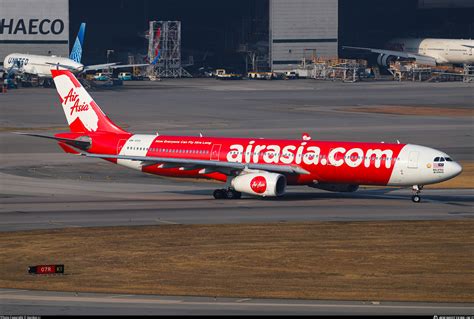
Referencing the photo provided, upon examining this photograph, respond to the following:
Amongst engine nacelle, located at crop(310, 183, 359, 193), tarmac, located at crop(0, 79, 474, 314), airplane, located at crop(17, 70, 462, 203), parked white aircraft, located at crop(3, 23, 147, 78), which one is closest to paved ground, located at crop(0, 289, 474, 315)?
tarmac, located at crop(0, 79, 474, 314)

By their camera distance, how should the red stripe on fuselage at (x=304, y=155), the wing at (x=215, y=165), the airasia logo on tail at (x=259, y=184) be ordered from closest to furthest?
the red stripe on fuselage at (x=304, y=155) → the airasia logo on tail at (x=259, y=184) → the wing at (x=215, y=165)

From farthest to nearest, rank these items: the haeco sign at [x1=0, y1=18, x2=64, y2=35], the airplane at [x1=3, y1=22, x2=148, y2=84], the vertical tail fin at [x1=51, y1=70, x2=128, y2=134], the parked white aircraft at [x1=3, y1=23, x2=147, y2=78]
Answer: the haeco sign at [x1=0, y1=18, x2=64, y2=35], the parked white aircraft at [x1=3, y1=23, x2=147, y2=78], the airplane at [x1=3, y1=22, x2=148, y2=84], the vertical tail fin at [x1=51, y1=70, x2=128, y2=134]

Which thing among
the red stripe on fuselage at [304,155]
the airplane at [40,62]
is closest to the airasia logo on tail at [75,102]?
the red stripe on fuselage at [304,155]

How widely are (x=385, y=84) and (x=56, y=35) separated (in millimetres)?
57582

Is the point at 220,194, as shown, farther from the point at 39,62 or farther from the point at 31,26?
the point at 31,26

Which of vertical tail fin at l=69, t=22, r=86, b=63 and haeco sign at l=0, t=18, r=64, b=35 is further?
haeco sign at l=0, t=18, r=64, b=35

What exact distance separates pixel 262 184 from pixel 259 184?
22cm

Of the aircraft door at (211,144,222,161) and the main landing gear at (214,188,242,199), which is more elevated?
the aircraft door at (211,144,222,161)

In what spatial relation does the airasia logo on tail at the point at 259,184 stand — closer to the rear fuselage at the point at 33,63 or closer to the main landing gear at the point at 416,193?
the main landing gear at the point at 416,193

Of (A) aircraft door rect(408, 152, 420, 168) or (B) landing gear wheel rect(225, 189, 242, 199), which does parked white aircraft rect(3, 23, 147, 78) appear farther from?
(A) aircraft door rect(408, 152, 420, 168)

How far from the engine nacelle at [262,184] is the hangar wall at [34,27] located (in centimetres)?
12206

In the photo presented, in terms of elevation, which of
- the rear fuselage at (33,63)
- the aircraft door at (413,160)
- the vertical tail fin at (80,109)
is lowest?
the aircraft door at (413,160)

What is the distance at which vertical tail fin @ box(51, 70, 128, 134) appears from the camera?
239 feet

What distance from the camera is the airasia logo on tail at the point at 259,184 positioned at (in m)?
65.5
